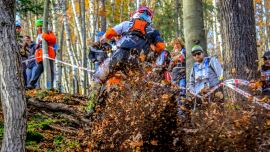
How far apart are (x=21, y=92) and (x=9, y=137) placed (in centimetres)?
48

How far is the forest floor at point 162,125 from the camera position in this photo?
4.30 metres

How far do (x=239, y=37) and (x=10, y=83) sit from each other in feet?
11.2

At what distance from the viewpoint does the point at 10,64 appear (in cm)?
444

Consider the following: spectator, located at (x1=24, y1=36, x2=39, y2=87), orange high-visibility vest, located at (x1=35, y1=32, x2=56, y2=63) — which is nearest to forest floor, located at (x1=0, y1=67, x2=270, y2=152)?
orange high-visibility vest, located at (x1=35, y1=32, x2=56, y2=63)

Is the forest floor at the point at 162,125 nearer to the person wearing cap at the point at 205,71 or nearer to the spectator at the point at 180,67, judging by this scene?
the person wearing cap at the point at 205,71

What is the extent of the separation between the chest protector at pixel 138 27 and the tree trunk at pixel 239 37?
1336mm

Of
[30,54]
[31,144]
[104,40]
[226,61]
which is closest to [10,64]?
[31,144]

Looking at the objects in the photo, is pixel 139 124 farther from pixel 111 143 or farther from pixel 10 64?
pixel 10 64

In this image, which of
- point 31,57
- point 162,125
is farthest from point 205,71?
point 31,57

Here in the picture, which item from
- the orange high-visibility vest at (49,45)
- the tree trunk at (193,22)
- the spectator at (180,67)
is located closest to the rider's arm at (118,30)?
the tree trunk at (193,22)

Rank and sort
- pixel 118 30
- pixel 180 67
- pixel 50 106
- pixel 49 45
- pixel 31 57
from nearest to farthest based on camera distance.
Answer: pixel 118 30 → pixel 50 106 → pixel 180 67 → pixel 49 45 → pixel 31 57

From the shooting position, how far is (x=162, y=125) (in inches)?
195

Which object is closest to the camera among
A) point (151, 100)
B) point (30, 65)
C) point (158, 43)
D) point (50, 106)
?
point (151, 100)

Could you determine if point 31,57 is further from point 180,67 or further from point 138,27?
point 138,27
